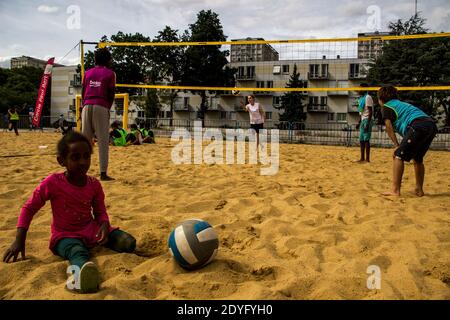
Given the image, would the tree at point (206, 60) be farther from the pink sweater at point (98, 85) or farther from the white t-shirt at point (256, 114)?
the pink sweater at point (98, 85)

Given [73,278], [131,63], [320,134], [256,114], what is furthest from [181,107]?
[73,278]

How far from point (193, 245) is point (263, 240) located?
27.1 inches

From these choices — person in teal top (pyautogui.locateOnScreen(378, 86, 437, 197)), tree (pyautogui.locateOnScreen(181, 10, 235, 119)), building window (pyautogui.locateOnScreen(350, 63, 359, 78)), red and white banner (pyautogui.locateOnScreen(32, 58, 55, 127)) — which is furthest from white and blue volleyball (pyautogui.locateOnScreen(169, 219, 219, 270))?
building window (pyautogui.locateOnScreen(350, 63, 359, 78))

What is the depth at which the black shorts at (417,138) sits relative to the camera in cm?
378

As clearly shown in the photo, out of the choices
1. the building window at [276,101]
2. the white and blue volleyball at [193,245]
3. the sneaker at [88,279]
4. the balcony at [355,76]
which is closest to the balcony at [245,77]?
the building window at [276,101]

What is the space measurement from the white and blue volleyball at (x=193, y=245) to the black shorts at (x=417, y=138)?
277 cm

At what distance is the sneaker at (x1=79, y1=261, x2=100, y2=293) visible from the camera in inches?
64.1

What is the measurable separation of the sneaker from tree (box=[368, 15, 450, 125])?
26375mm

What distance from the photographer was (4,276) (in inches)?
72.0

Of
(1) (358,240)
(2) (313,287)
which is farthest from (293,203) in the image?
(2) (313,287)

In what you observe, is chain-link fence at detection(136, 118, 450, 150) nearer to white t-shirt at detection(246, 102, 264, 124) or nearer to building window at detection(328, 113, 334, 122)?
white t-shirt at detection(246, 102, 264, 124)

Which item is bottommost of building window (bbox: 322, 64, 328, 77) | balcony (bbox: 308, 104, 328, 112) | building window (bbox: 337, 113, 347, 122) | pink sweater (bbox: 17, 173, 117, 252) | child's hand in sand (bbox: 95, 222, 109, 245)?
child's hand in sand (bbox: 95, 222, 109, 245)

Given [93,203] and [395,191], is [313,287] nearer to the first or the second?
[93,203]

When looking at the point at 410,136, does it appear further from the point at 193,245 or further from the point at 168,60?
the point at 168,60
